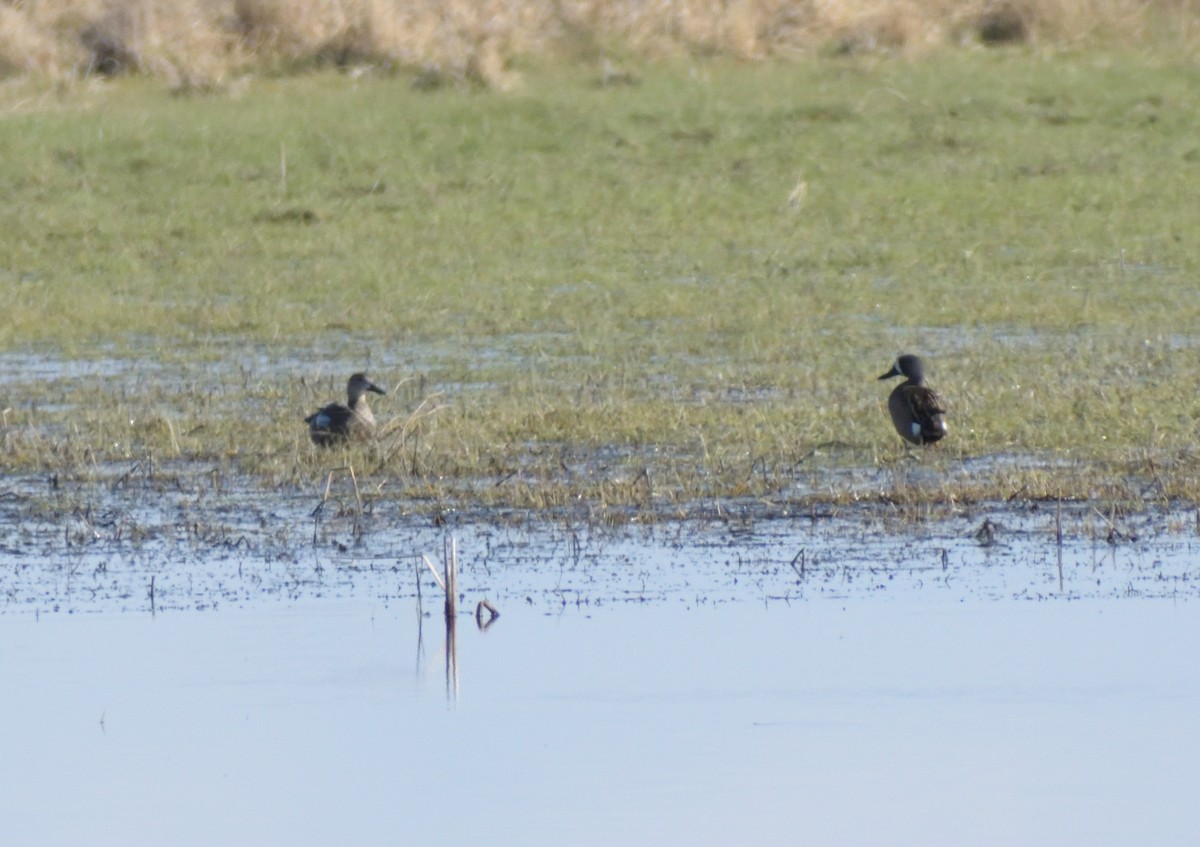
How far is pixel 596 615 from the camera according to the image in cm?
789

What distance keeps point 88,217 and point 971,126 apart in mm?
6943

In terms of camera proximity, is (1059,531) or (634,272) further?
(634,272)

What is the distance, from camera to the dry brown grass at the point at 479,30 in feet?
74.4

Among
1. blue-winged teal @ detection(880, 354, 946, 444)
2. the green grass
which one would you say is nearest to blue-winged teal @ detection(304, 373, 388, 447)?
the green grass

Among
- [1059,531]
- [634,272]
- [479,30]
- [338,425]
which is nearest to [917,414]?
[1059,531]

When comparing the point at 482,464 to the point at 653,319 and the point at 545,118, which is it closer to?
the point at 653,319

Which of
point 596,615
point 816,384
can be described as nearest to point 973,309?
point 816,384

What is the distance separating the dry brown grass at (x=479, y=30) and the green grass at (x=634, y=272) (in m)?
0.57

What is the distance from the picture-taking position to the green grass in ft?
35.8

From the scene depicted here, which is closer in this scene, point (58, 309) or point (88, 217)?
point (58, 309)

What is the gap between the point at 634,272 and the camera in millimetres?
16906

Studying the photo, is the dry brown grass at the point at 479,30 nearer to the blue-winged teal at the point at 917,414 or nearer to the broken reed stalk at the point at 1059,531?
the blue-winged teal at the point at 917,414

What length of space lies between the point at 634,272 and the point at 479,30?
7.19 metres

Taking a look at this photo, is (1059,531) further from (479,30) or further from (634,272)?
(479,30)
